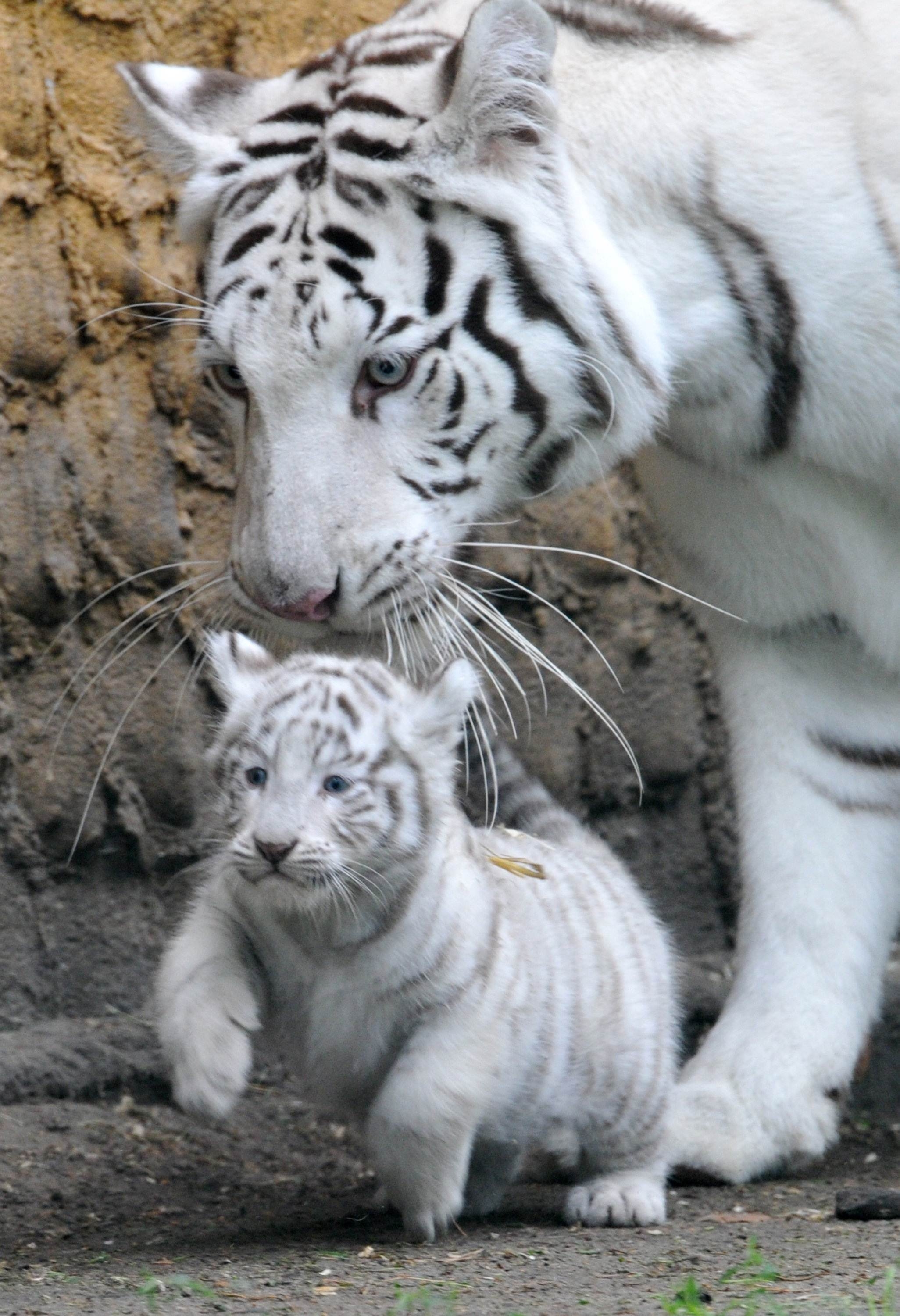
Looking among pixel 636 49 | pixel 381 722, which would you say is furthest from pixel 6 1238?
pixel 636 49

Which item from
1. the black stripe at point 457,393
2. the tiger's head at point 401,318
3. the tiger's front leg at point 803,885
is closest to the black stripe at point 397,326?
the tiger's head at point 401,318

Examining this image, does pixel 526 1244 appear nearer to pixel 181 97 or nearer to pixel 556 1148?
pixel 556 1148

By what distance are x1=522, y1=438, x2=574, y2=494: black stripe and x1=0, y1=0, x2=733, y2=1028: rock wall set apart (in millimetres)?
623

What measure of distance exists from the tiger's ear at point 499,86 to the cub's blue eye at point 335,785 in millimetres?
928

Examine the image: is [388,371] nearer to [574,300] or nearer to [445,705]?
[574,300]

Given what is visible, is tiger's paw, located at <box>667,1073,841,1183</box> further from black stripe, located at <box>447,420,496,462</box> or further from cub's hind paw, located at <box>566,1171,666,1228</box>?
black stripe, located at <box>447,420,496,462</box>

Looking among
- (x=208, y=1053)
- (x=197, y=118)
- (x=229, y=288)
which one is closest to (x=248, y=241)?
(x=229, y=288)

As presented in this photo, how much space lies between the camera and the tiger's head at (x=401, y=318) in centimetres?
269

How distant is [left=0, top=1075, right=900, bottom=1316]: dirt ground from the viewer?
2281 mm

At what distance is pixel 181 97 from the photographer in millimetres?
3061

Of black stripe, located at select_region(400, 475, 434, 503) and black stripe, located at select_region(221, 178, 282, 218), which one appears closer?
black stripe, located at select_region(400, 475, 434, 503)

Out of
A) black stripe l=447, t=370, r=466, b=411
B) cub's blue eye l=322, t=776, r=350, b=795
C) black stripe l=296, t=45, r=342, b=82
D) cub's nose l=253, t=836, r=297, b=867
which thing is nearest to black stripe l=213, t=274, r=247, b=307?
black stripe l=447, t=370, r=466, b=411

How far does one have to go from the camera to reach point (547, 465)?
118 inches

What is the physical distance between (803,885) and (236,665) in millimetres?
1241
